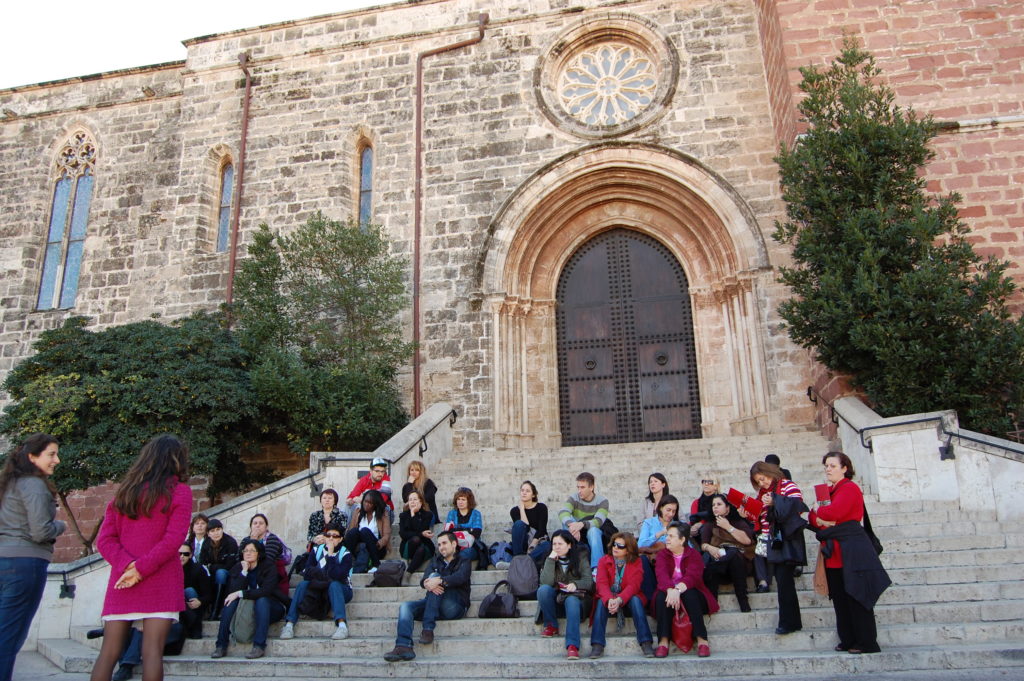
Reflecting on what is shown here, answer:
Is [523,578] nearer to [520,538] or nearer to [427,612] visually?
[520,538]

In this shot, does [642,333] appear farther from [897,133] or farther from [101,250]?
[101,250]

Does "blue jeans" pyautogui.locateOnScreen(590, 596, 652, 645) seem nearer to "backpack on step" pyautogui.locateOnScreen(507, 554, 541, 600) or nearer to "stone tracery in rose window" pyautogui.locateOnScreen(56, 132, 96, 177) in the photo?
"backpack on step" pyautogui.locateOnScreen(507, 554, 541, 600)

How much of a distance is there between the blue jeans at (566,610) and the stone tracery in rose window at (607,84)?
30.6 ft

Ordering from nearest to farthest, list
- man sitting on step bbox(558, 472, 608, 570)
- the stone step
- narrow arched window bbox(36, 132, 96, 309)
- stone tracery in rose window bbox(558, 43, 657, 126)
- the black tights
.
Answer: the black tights → the stone step → man sitting on step bbox(558, 472, 608, 570) → stone tracery in rose window bbox(558, 43, 657, 126) → narrow arched window bbox(36, 132, 96, 309)

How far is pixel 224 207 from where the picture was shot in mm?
14906

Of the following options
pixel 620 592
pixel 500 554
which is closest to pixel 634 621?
pixel 620 592

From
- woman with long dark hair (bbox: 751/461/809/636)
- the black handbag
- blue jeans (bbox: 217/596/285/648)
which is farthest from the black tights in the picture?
the black handbag

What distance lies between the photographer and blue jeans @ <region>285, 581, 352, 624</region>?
21.2ft

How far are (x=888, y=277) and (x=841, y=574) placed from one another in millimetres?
5102

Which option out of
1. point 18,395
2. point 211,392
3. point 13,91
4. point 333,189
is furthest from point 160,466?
point 13,91

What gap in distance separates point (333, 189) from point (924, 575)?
10915 millimetres

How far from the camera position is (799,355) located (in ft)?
38.3

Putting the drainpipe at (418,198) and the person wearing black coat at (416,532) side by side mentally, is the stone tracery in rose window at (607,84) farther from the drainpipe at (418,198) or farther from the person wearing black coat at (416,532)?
the person wearing black coat at (416,532)

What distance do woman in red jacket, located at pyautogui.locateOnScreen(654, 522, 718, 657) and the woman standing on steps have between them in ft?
2.81
